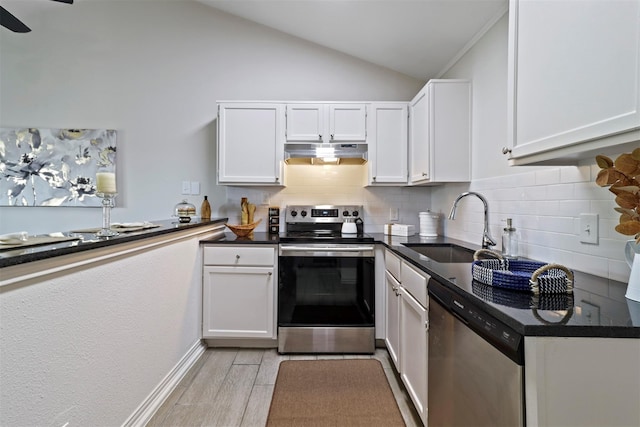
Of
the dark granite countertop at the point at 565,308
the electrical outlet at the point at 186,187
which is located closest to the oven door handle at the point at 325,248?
the dark granite countertop at the point at 565,308

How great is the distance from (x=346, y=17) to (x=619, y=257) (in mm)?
2348

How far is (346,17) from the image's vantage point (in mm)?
2512

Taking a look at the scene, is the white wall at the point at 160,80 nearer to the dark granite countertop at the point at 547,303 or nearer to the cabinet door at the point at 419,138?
the cabinet door at the point at 419,138

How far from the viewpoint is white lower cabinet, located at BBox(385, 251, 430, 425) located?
1.53 meters

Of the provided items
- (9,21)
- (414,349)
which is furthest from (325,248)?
(9,21)

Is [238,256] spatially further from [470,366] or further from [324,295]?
[470,366]

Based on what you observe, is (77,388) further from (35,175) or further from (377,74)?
(377,74)

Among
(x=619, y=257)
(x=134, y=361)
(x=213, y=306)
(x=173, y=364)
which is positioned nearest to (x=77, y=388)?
(x=134, y=361)

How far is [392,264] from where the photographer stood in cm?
217

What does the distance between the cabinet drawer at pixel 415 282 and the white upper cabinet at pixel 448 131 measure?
90cm

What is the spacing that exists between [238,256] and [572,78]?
2.19m

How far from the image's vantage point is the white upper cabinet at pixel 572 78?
84cm

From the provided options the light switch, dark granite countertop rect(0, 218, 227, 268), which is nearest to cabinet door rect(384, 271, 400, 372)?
dark granite countertop rect(0, 218, 227, 268)

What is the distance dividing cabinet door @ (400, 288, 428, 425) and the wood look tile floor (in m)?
0.18
